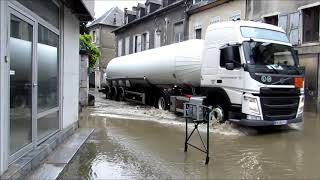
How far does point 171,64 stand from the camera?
15281 mm

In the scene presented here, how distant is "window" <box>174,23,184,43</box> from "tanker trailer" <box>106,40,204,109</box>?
568cm

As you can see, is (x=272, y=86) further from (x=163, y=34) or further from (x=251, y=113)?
(x=163, y=34)

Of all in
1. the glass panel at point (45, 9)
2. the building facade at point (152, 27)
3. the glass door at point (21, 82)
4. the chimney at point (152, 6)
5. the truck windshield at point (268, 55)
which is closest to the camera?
the glass door at point (21, 82)

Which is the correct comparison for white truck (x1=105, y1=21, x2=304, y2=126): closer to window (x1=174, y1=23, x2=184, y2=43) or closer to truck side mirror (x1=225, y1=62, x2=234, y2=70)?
truck side mirror (x1=225, y1=62, x2=234, y2=70)

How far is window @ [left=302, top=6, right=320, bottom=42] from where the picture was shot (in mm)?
15969

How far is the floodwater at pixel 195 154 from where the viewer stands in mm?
6203

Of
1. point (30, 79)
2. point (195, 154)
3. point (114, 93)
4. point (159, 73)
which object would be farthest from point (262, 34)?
point (114, 93)

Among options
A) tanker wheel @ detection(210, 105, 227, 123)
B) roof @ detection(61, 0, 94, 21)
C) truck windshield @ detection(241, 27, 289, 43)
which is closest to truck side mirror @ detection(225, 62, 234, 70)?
truck windshield @ detection(241, 27, 289, 43)

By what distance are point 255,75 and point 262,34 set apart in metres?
1.62

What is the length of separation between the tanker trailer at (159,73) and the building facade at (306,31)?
519 cm

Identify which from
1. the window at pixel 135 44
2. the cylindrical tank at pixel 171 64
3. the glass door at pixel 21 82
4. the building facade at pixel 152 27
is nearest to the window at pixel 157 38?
the building facade at pixel 152 27

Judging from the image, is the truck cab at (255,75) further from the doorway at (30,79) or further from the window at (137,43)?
the window at (137,43)

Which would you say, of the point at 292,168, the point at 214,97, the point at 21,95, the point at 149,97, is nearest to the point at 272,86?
the point at 214,97

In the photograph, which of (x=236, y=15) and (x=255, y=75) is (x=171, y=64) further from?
(x=236, y=15)
